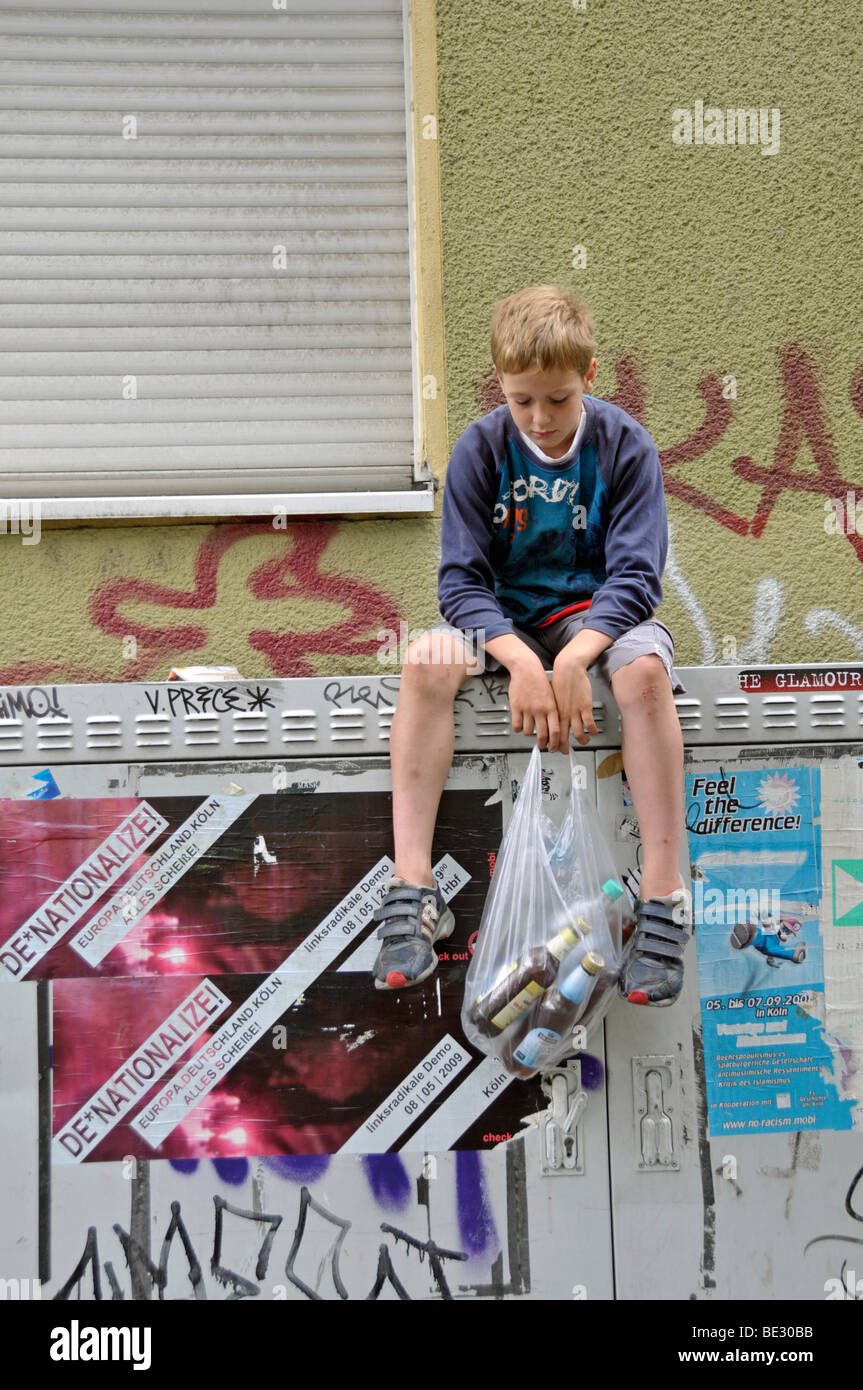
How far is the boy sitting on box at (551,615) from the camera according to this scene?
2.11 metres

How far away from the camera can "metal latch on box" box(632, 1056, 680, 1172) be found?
2203 mm

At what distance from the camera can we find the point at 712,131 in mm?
3527

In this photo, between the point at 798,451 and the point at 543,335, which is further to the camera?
the point at 798,451

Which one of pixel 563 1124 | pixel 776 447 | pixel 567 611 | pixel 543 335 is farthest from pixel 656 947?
pixel 776 447

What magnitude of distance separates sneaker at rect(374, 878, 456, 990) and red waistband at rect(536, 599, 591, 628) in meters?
0.58

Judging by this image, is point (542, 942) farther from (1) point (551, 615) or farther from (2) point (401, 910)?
(1) point (551, 615)

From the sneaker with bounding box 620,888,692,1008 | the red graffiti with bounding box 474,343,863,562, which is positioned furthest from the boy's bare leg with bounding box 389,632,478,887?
the red graffiti with bounding box 474,343,863,562

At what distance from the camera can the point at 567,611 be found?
2.34 metres

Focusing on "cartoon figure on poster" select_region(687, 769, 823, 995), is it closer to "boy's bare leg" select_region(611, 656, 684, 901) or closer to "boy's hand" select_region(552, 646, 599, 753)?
"boy's bare leg" select_region(611, 656, 684, 901)

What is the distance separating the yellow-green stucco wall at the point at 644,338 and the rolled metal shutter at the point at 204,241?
0.18m

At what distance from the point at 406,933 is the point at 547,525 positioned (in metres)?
0.84

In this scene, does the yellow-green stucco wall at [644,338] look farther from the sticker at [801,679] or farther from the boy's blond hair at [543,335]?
the boy's blond hair at [543,335]

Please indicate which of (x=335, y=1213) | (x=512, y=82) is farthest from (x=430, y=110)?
(x=335, y=1213)

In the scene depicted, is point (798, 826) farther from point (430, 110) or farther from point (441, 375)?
point (430, 110)
